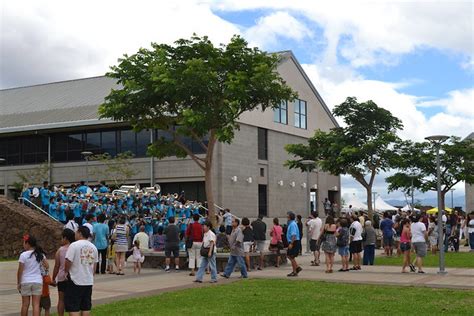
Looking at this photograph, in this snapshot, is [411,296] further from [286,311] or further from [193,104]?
[193,104]

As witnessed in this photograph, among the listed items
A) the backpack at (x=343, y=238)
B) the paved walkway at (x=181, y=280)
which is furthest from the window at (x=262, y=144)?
the backpack at (x=343, y=238)

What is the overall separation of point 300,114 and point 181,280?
34.3 meters

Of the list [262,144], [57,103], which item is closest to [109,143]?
[57,103]

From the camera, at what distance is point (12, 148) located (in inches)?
1919

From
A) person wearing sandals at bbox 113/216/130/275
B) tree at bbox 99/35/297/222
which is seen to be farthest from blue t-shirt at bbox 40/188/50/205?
person wearing sandals at bbox 113/216/130/275

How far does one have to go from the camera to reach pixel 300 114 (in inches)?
1982

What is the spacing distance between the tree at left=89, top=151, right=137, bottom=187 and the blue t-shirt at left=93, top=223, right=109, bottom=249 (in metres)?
21.1

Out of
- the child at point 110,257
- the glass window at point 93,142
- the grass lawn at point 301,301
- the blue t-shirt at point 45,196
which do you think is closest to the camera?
the grass lawn at point 301,301

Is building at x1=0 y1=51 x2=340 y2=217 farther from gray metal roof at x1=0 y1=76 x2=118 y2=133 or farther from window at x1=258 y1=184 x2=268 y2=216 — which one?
gray metal roof at x1=0 y1=76 x2=118 y2=133

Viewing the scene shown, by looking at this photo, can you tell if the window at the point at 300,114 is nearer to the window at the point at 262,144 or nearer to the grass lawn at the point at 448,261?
the window at the point at 262,144

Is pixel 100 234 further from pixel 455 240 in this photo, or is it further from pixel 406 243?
pixel 455 240

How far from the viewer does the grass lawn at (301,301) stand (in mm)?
11289

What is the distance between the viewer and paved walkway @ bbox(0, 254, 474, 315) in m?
14.2

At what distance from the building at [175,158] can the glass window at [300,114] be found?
0.05 feet
